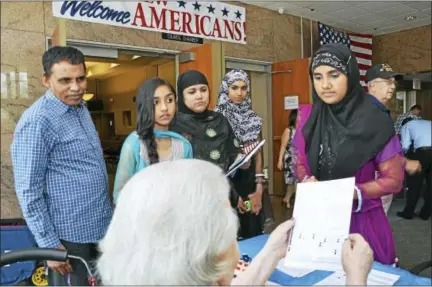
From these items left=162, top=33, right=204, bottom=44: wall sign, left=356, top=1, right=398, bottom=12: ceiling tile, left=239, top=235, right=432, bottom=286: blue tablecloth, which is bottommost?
left=239, top=235, right=432, bottom=286: blue tablecloth

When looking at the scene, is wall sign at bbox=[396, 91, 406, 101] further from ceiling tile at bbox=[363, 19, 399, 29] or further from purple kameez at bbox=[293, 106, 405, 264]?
ceiling tile at bbox=[363, 19, 399, 29]

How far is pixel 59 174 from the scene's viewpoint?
817mm

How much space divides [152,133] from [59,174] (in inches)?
8.9

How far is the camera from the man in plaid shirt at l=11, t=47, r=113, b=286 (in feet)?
2.56

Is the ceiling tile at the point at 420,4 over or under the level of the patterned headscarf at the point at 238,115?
over

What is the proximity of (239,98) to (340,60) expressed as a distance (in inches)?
23.3

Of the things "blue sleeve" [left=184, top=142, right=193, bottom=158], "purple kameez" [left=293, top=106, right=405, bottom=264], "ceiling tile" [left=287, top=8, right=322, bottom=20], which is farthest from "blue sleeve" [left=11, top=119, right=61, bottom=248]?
"ceiling tile" [left=287, top=8, right=322, bottom=20]

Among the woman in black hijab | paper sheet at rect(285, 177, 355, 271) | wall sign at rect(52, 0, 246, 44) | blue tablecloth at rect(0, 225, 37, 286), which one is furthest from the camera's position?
wall sign at rect(52, 0, 246, 44)

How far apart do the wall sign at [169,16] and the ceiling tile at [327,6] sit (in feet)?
2.42

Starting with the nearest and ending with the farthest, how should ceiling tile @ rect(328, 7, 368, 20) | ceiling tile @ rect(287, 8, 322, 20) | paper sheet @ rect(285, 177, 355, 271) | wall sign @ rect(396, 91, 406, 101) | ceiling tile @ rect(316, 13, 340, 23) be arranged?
paper sheet @ rect(285, 177, 355, 271) < wall sign @ rect(396, 91, 406, 101) < ceiling tile @ rect(328, 7, 368, 20) < ceiling tile @ rect(316, 13, 340, 23) < ceiling tile @ rect(287, 8, 322, 20)

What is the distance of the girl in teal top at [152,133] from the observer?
83 cm

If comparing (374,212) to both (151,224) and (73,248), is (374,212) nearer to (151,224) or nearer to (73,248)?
(151,224)

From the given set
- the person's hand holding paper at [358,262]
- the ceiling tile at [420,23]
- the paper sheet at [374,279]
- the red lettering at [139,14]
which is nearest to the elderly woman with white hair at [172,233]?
the person's hand holding paper at [358,262]

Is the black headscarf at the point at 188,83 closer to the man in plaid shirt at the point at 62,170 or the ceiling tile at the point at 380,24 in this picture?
the man in plaid shirt at the point at 62,170
